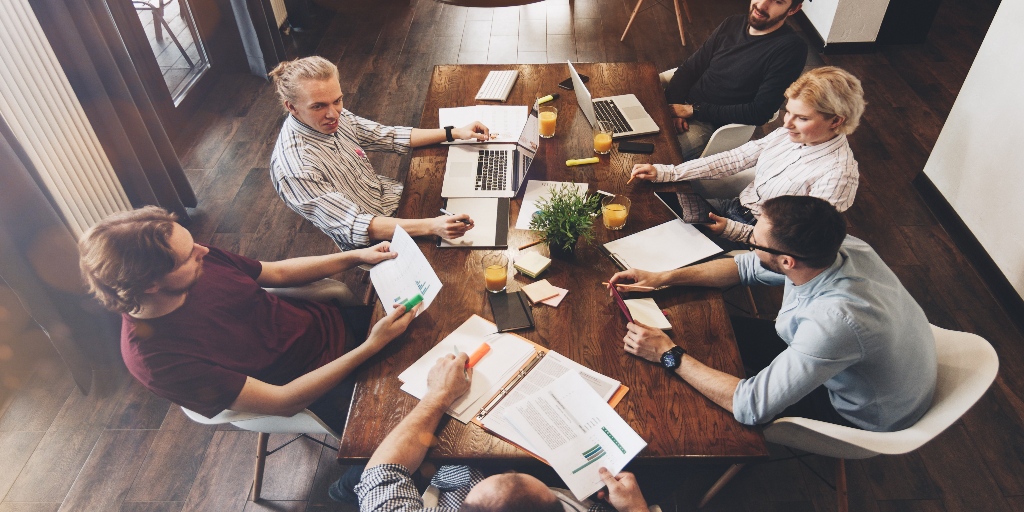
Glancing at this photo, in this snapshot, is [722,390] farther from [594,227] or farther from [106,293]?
[106,293]

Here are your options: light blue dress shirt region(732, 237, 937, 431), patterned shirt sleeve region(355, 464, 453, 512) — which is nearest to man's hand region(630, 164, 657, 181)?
light blue dress shirt region(732, 237, 937, 431)

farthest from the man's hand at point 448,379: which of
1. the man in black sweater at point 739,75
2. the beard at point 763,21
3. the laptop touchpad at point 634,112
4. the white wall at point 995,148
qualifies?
the white wall at point 995,148

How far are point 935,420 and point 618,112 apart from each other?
169 cm

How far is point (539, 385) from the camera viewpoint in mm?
1709

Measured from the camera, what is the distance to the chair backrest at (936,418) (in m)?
1.58

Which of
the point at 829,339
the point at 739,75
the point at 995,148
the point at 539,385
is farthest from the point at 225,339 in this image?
the point at 995,148

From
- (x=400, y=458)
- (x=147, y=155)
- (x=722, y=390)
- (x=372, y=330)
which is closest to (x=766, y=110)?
(x=722, y=390)

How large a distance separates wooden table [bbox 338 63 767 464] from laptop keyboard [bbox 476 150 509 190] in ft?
0.37

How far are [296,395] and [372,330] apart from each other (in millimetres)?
278

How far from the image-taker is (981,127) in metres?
3.14

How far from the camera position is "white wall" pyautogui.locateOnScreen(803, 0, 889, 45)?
15.3 feet

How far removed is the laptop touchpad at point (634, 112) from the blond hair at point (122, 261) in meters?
1.91

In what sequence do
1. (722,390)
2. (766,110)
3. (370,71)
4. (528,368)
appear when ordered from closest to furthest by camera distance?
(722,390) < (528,368) < (766,110) < (370,71)

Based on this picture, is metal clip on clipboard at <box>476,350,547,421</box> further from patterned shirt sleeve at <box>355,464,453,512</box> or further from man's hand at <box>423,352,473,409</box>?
patterned shirt sleeve at <box>355,464,453,512</box>
